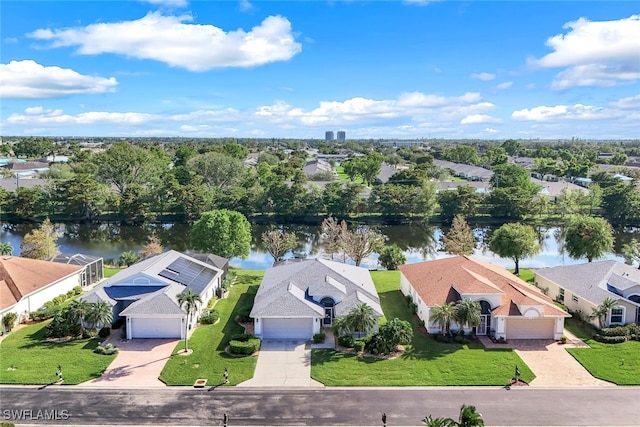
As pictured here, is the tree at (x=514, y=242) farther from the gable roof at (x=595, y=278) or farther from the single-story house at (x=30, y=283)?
the single-story house at (x=30, y=283)

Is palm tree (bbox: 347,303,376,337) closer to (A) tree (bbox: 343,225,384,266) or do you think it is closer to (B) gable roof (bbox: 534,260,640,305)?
(B) gable roof (bbox: 534,260,640,305)

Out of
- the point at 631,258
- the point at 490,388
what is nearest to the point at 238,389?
the point at 490,388

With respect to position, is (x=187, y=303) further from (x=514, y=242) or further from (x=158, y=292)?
(x=514, y=242)

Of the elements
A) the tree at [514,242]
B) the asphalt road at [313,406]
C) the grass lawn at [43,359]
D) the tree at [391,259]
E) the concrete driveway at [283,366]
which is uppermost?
the tree at [514,242]

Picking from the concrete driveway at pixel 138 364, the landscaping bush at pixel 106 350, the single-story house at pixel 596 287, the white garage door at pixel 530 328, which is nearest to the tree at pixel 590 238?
the single-story house at pixel 596 287

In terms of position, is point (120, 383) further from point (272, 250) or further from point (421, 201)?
point (421, 201)

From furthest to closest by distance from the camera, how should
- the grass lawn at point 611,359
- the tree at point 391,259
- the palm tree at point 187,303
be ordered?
the tree at point 391,259 → the palm tree at point 187,303 → the grass lawn at point 611,359
